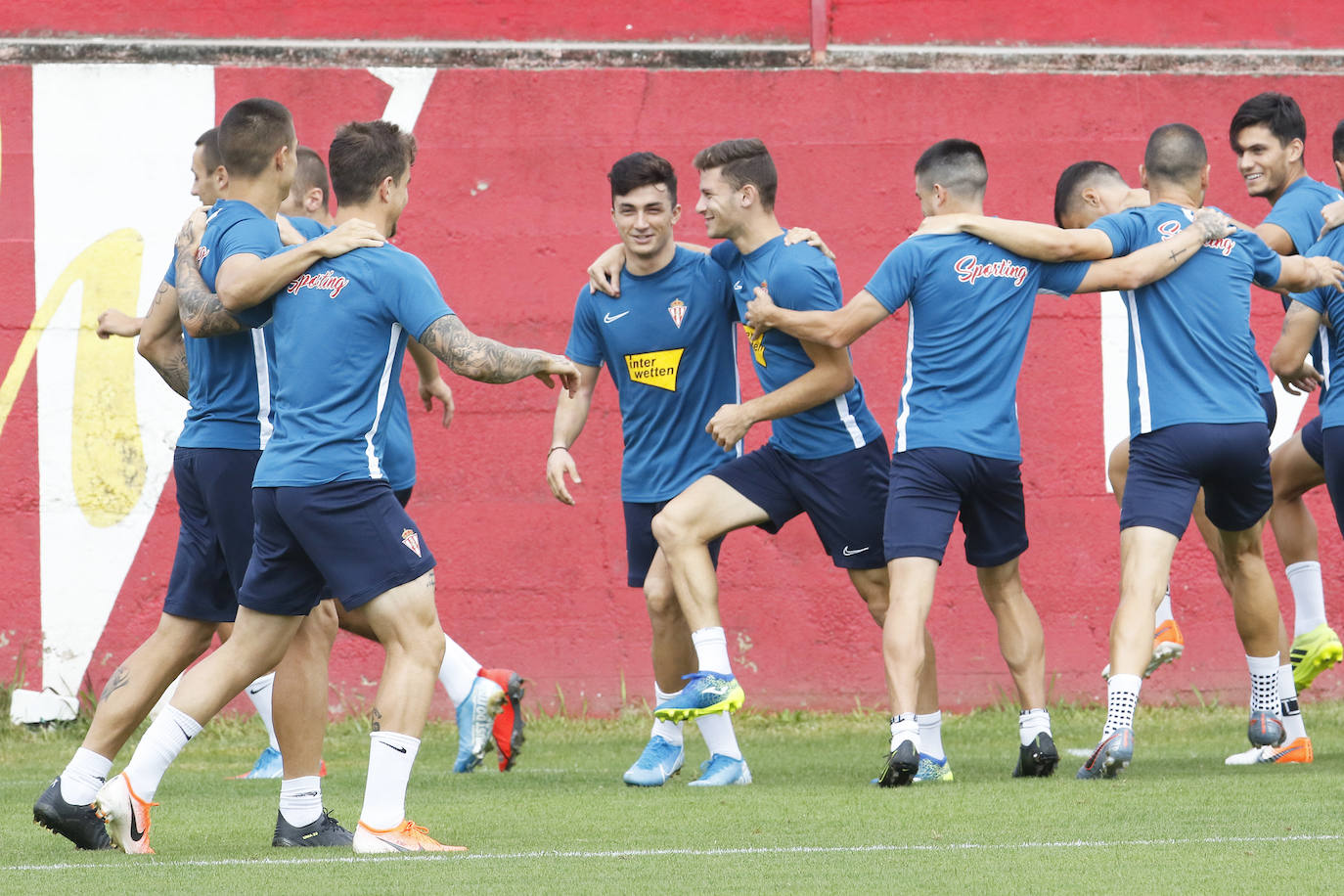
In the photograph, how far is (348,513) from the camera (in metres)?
4.62

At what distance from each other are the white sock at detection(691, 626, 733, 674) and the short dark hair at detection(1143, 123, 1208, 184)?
7.99 ft

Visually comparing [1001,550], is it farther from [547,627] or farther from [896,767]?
[547,627]

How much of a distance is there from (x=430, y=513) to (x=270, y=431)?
12.6ft

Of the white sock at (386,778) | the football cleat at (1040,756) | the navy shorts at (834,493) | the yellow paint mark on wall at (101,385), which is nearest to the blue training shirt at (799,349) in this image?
the navy shorts at (834,493)

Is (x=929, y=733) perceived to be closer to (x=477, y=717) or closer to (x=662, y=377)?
(x=662, y=377)

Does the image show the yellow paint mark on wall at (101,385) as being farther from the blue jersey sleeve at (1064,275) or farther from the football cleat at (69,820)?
the blue jersey sleeve at (1064,275)

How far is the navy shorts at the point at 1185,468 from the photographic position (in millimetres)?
5965

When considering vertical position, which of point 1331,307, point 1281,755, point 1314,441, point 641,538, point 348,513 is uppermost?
point 1331,307

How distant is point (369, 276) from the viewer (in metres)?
4.70

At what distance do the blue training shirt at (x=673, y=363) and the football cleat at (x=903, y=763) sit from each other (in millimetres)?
1406

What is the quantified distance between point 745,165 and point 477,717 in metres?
2.57

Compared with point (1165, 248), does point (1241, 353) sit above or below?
below

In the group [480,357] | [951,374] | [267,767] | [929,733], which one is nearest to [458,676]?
[267,767]

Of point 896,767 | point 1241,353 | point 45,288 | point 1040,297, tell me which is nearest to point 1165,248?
point 1241,353
